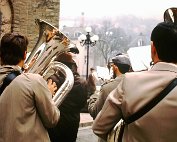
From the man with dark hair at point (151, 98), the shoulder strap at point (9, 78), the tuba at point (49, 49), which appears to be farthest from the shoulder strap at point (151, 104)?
the tuba at point (49, 49)

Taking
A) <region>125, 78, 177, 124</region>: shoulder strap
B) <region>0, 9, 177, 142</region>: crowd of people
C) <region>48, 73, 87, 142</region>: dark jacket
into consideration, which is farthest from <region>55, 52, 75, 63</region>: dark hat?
<region>125, 78, 177, 124</region>: shoulder strap

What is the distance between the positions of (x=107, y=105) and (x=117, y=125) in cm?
15

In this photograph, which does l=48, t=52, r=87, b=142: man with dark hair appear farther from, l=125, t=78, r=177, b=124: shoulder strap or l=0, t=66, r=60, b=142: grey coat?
l=125, t=78, r=177, b=124: shoulder strap

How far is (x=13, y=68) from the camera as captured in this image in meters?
2.99

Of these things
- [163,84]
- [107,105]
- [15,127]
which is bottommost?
[15,127]

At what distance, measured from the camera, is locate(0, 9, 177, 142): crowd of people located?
2.18 metres

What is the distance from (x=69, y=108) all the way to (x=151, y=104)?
2223 mm

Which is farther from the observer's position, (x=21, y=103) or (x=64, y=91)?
(x=64, y=91)

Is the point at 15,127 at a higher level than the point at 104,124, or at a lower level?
lower

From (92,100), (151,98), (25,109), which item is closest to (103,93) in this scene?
(92,100)

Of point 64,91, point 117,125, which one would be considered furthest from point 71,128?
point 117,125

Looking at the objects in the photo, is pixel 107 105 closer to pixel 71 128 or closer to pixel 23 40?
pixel 23 40

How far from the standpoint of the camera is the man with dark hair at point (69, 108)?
13.8 feet

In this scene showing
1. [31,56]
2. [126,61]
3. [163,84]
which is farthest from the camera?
[126,61]
